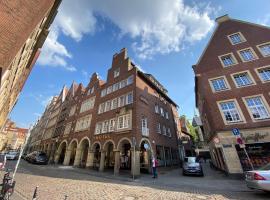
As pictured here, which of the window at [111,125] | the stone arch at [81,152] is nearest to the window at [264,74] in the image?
the window at [111,125]

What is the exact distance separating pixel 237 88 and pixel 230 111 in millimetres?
2713

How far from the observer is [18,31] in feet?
21.4

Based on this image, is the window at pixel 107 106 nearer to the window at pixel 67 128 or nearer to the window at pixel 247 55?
the window at pixel 67 128

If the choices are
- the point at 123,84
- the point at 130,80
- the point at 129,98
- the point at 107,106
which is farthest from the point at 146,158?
the point at 123,84

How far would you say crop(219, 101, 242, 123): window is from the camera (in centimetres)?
1534

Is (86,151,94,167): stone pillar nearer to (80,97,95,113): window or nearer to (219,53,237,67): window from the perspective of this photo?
(80,97,95,113): window

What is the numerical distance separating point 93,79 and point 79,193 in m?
26.2

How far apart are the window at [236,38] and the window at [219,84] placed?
5517mm

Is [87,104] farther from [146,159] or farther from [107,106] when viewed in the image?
[146,159]

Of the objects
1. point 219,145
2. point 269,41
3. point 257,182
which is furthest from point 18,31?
point 269,41

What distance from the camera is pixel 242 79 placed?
663 inches

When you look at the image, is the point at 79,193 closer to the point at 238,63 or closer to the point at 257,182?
the point at 257,182

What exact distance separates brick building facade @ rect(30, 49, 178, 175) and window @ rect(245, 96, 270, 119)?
1116cm

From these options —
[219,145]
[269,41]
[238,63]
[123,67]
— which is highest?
[123,67]
